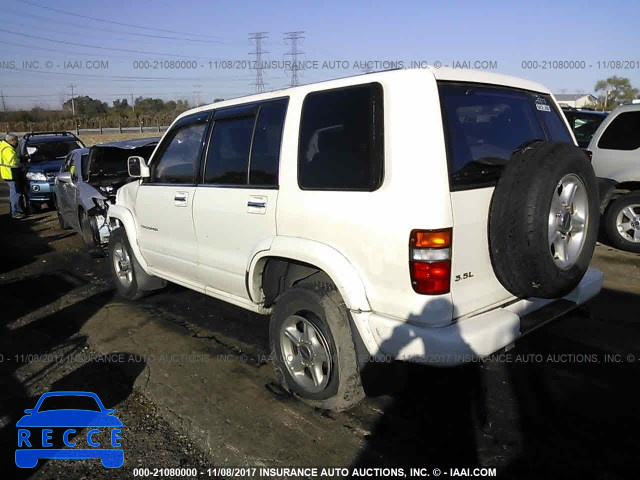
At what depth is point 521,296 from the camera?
3.04m

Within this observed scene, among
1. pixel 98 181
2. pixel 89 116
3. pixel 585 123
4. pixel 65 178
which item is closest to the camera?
pixel 98 181

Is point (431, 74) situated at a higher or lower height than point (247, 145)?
higher

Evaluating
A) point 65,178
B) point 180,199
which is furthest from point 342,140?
point 65,178

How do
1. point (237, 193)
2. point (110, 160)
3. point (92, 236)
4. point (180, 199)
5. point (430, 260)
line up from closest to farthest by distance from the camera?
point (430, 260), point (237, 193), point (180, 199), point (92, 236), point (110, 160)

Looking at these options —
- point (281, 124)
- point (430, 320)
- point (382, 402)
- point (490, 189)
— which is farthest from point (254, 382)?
point (490, 189)

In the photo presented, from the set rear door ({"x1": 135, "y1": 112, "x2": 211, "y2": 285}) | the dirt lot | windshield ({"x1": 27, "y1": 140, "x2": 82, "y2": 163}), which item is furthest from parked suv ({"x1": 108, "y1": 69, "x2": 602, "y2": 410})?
windshield ({"x1": 27, "y1": 140, "x2": 82, "y2": 163})

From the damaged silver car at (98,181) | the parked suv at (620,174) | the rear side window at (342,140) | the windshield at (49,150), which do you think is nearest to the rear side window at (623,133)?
the parked suv at (620,174)

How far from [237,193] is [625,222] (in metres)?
5.89

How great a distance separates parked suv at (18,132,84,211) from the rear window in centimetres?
1122

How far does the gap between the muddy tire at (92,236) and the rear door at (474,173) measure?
20.3 feet

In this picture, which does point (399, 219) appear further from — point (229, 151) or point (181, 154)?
point (181, 154)

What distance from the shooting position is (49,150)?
1320cm

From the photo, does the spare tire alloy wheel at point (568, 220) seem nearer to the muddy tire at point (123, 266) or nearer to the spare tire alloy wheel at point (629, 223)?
the muddy tire at point (123, 266)

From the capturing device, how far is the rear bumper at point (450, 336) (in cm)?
267
